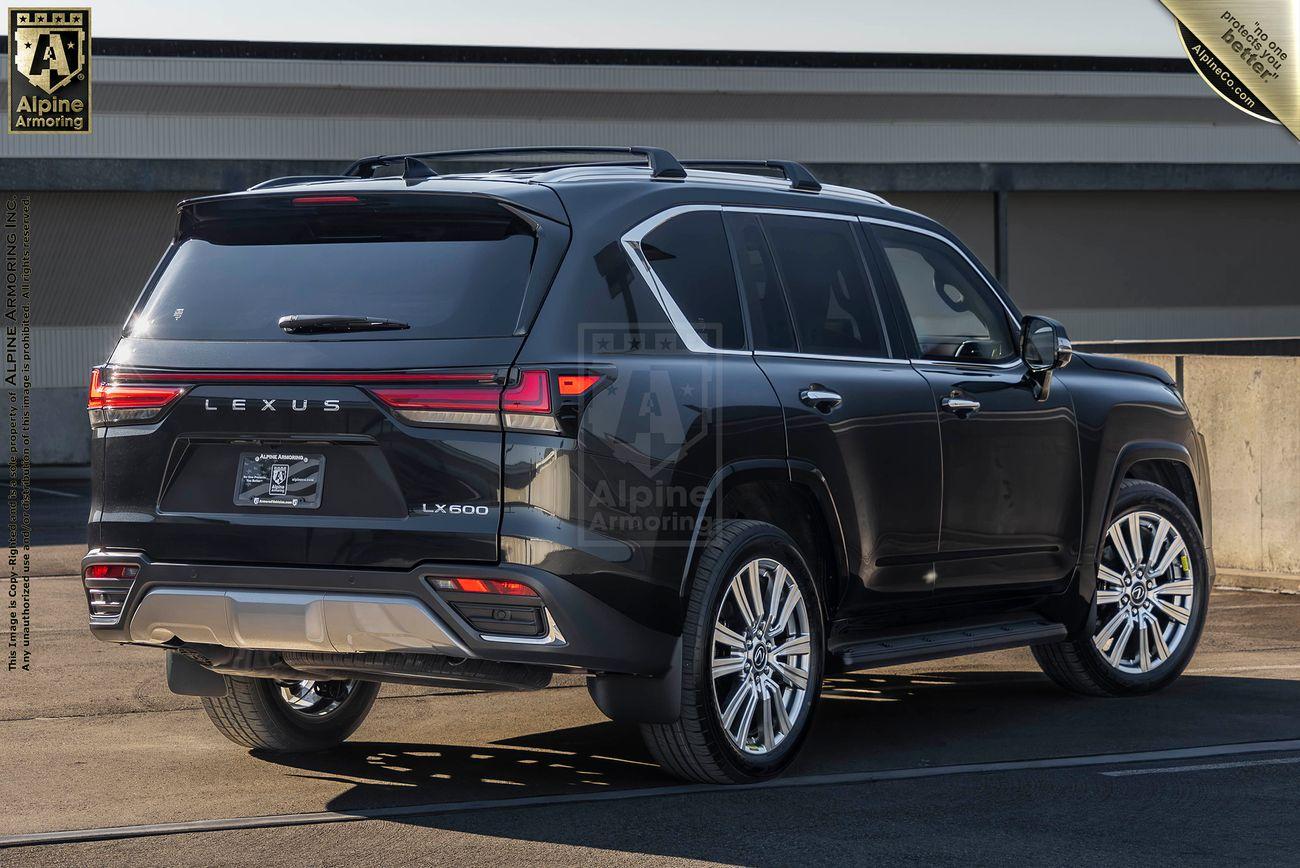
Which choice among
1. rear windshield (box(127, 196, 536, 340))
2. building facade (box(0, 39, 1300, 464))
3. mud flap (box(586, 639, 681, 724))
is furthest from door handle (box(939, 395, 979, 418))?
building facade (box(0, 39, 1300, 464))

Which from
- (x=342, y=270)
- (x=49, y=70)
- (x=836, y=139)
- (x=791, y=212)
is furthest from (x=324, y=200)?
(x=836, y=139)

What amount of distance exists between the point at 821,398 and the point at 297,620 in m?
2.03

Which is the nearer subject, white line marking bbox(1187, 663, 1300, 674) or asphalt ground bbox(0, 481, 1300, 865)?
asphalt ground bbox(0, 481, 1300, 865)

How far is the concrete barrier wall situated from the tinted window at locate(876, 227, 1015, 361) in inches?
194

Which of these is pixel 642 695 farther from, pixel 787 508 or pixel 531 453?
pixel 787 508

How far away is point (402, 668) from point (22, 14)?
30.6 metres

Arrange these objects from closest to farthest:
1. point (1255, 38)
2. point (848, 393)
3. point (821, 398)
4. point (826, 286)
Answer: point (821, 398) → point (848, 393) → point (826, 286) → point (1255, 38)

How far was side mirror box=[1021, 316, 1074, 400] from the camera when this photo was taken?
8.16 m

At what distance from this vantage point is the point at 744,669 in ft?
22.2

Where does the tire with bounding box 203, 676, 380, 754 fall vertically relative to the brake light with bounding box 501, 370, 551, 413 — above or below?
below

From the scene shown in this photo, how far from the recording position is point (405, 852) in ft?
19.2

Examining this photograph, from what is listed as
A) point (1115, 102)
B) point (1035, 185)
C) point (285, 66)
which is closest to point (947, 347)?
point (1035, 185)

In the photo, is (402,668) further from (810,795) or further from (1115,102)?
(1115,102)

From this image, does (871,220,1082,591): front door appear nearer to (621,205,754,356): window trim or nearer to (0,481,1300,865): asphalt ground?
(0,481,1300,865): asphalt ground
